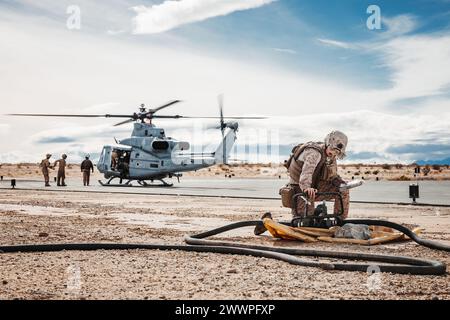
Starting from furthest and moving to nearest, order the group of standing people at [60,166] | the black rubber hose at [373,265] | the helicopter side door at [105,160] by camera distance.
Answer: the helicopter side door at [105,160] → the group of standing people at [60,166] → the black rubber hose at [373,265]

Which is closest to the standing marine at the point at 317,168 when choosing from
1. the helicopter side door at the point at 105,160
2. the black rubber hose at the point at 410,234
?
the black rubber hose at the point at 410,234

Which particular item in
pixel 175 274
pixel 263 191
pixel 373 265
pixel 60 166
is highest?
pixel 60 166

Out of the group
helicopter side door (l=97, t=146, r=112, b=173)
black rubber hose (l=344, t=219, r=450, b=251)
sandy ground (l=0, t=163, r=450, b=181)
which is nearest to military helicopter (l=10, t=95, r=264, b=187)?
helicopter side door (l=97, t=146, r=112, b=173)

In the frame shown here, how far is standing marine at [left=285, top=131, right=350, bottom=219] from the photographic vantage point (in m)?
9.48

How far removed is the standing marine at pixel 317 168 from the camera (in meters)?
9.48

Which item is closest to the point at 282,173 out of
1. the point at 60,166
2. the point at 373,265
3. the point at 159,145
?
the point at 159,145

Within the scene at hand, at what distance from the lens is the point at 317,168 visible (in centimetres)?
979

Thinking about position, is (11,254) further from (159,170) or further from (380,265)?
(159,170)

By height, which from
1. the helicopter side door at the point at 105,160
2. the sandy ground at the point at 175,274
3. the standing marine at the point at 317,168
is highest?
the helicopter side door at the point at 105,160

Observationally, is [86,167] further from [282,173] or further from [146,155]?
[282,173]

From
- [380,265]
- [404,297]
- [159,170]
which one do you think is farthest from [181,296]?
[159,170]

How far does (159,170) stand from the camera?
3703 centimetres

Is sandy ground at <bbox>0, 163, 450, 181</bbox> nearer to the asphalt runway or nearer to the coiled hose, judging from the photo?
the asphalt runway

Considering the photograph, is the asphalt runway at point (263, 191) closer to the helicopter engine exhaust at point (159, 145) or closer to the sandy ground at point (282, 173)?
the helicopter engine exhaust at point (159, 145)
